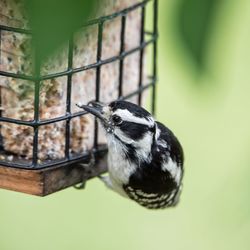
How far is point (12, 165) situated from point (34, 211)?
2214 mm

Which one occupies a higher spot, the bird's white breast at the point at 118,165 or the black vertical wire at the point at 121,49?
the black vertical wire at the point at 121,49

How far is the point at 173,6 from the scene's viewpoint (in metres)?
1.19

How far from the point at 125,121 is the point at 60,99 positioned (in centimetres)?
26

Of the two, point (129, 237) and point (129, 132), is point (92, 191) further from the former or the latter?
point (129, 132)

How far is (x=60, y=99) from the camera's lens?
2.60 m

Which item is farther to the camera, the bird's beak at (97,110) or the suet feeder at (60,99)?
the bird's beak at (97,110)

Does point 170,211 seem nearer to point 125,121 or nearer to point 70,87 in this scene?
point 125,121

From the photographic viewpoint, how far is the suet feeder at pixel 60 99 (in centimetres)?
238

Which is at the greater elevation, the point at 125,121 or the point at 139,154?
the point at 125,121

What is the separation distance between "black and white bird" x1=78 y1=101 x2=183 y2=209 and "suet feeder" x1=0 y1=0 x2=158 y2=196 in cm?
Result: 11

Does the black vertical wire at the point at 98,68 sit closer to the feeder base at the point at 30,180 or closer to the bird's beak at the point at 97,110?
the bird's beak at the point at 97,110

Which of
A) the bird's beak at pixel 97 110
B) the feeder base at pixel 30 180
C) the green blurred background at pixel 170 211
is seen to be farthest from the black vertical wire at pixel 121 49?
the green blurred background at pixel 170 211

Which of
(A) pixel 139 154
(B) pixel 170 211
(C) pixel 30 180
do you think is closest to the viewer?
(C) pixel 30 180

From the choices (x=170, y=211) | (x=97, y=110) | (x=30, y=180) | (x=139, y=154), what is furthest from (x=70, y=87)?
(x=170, y=211)
